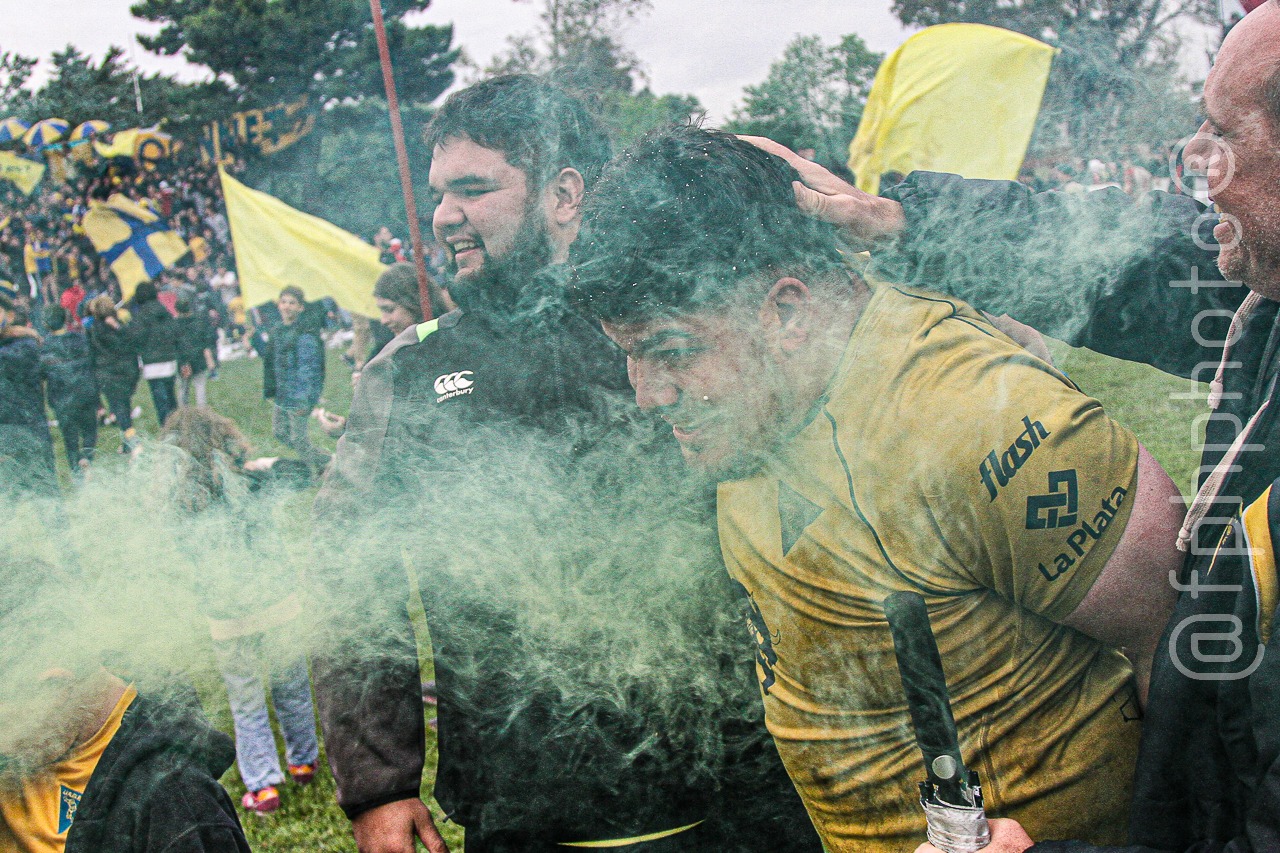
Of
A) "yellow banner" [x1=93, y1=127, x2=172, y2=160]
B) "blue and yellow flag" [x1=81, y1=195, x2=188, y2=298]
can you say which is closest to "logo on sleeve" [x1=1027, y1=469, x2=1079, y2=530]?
"blue and yellow flag" [x1=81, y1=195, x2=188, y2=298]

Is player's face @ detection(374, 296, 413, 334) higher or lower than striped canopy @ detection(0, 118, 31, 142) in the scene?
lower

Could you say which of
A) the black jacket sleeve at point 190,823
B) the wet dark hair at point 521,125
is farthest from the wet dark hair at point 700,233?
the black jacket sleeve at point 190,823

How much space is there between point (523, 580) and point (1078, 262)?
149 cm

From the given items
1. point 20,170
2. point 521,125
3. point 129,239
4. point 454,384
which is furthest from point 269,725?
point 20,170

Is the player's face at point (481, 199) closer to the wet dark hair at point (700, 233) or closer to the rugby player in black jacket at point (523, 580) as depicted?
the rugby player in black jacket at point (523, 580)

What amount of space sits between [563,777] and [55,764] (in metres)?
1.16

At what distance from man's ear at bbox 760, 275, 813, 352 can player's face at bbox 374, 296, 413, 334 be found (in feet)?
15.4

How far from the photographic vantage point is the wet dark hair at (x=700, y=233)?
5.60ft

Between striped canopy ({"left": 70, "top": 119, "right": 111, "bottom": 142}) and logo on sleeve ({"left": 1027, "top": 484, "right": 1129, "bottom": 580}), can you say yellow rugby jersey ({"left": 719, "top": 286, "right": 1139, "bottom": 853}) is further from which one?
striped canopy ({"left": 70, "top": 119, "right": 111, "bottom": 142})

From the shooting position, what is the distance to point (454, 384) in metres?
2.46

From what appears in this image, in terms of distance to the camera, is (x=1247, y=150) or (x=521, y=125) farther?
(x=521, y=125)

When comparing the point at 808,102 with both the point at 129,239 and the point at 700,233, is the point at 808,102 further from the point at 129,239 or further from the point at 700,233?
the point at 129,239

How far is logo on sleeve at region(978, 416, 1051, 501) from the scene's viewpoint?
4.80 ft

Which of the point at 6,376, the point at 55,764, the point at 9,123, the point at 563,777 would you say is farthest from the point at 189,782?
the point at 9,123
